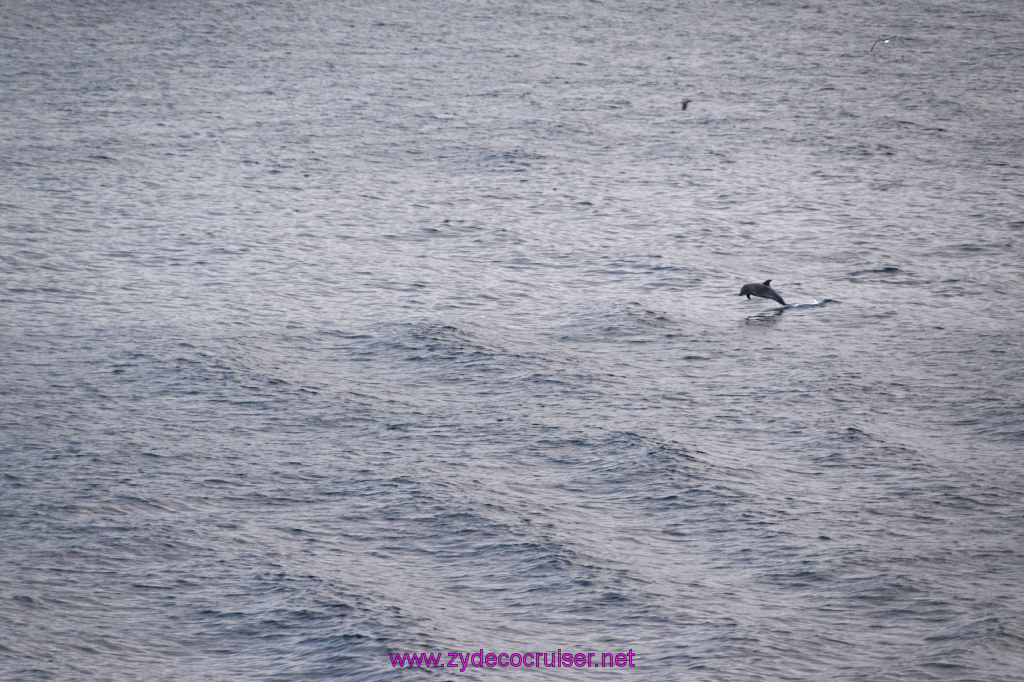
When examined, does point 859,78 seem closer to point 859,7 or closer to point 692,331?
point 859,7

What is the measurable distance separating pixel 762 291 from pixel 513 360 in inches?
198

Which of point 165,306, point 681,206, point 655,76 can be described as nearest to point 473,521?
point 165,306

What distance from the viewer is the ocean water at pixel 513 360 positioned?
1385 cm

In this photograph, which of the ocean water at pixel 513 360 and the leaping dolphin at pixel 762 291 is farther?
A: the leaping dolphin at pixel 762 291

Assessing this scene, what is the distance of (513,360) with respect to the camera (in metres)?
20.8

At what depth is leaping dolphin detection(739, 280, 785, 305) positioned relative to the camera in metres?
22.4

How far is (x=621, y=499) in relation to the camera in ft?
53.9

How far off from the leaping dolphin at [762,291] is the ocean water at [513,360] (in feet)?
1.18

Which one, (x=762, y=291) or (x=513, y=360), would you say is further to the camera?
(x=762, y=291)

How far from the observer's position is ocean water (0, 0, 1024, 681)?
45.4ft

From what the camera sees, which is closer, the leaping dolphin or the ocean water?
the ocean water

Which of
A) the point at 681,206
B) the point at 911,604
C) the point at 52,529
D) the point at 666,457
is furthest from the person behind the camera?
the point at 681,206

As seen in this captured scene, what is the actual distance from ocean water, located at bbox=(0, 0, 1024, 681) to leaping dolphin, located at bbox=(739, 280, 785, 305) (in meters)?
0.36

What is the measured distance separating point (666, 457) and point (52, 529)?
8.39 m
